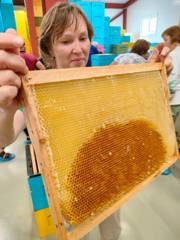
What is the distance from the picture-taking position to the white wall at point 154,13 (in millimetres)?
8539

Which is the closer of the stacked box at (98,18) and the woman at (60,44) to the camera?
the woman at (60,44)

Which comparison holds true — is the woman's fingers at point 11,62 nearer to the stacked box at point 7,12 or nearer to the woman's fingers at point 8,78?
the woman's fingers at point 8,78

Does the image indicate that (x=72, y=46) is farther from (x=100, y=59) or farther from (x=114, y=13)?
(x=114, y=13)

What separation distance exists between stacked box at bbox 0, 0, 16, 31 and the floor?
1.83 meters

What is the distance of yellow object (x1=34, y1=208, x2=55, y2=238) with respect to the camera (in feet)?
4.19

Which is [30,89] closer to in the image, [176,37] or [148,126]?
[148,126]

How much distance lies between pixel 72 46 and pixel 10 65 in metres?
0.49

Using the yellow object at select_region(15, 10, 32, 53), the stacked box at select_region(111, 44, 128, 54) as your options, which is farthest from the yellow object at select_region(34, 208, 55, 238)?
the stacked box at select_region(111, 44, 128, 54)

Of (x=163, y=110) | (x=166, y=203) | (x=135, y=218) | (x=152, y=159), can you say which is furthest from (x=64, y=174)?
(x=166, y=203)

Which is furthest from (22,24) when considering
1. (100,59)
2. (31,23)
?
(100,59)

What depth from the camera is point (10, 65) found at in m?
0.41

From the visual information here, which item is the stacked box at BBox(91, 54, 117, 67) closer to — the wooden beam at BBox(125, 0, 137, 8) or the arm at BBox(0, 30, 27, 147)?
the arm at BBox(0, 30, 27, 147)

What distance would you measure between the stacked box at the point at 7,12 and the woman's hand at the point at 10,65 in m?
2.15

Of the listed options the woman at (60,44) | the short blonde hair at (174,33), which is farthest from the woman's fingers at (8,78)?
the short blonde hair at (174,33)
